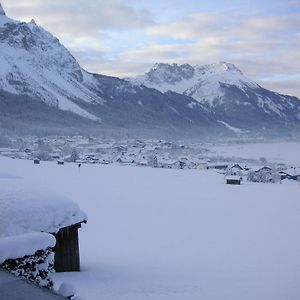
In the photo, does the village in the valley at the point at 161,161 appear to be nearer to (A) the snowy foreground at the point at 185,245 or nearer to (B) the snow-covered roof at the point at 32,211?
(A) the snowy foreground at the point at 185,245

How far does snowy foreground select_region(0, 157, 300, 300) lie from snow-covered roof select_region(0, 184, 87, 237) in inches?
31.4

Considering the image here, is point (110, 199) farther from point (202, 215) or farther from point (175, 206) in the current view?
point (202, 215)

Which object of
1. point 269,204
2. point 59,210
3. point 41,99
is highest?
point 41,99

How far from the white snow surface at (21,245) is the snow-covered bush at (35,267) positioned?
0.05 m

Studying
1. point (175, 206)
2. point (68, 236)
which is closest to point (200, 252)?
point (68, 236)

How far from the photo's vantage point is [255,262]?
46.1 ft

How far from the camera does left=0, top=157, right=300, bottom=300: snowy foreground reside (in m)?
11.2

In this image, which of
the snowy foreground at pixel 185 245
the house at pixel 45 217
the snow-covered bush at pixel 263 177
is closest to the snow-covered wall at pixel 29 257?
the house at pixel 45 217

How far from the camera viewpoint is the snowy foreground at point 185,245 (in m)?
11.2

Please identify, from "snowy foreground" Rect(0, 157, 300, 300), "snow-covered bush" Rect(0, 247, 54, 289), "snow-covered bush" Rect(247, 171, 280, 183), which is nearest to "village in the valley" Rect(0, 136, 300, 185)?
"snow-covered bush" Rect(247, 171, 280, 183)

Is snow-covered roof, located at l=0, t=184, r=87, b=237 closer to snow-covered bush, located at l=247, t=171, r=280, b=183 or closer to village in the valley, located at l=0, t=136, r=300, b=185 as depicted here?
village in the valley, located at l=0, t=136, r=300, b=185

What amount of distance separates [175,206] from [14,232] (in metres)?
16.5

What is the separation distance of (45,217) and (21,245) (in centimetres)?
387

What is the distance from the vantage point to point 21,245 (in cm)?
629
